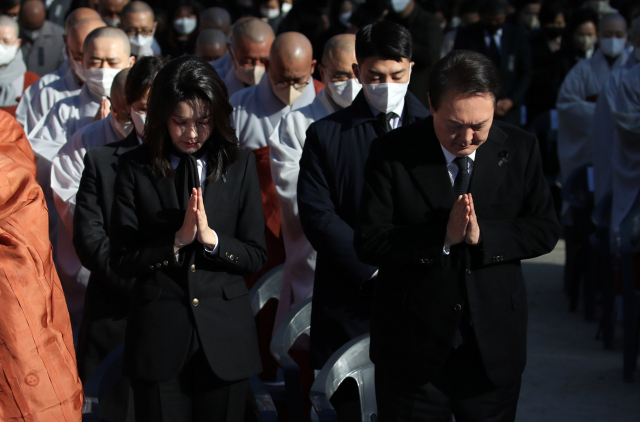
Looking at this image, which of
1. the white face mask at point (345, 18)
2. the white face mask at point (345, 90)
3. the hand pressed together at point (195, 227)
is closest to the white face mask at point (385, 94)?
the white face mask at point (345, 90)

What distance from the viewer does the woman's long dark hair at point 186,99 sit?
7.79ft

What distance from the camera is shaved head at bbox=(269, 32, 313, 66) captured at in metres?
4.10

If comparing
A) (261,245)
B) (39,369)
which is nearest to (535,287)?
(261,245)

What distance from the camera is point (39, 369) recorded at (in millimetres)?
1807

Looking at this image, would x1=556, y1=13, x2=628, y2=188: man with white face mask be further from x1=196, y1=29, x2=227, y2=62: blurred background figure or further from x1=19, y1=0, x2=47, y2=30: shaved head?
x1=19, y1=0, x2=47, y2=30: shaved head

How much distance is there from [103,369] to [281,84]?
220cm

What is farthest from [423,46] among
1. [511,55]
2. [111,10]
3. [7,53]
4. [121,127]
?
[121,127]

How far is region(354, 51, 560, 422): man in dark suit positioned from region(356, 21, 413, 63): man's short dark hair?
0.82 meters

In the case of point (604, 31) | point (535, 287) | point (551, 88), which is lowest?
point (535, 287)

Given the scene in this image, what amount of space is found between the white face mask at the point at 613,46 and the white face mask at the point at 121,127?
4.29 m

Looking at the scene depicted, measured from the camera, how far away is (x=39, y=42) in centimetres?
736

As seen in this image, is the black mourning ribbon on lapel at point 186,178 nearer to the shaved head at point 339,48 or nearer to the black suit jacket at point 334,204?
the black suit jacket at point 334,204

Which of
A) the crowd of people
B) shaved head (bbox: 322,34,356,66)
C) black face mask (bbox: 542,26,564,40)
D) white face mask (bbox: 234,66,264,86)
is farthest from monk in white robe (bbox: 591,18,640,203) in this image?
black face mask (bbox: 542,26,564,40)

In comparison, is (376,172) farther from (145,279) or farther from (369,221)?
(145,279)
